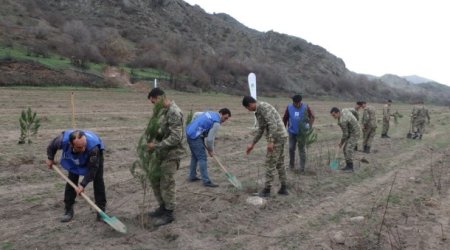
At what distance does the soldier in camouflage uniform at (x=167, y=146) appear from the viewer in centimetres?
619

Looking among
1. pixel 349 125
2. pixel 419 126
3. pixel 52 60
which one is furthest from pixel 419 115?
pixel 52 60

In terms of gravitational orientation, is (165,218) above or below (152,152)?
below

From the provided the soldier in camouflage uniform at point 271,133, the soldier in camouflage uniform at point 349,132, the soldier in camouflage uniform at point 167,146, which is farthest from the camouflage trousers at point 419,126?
the soldier in camouflage uniform at point 167,146

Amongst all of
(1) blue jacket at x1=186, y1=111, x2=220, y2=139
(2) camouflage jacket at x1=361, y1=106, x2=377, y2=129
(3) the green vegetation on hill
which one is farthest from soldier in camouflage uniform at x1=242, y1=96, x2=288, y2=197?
(3) the green vegetation on hill

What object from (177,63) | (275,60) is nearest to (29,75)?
(177,63)

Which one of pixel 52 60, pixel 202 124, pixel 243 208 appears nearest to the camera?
pixel 243 208

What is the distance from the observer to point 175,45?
57.9 meters

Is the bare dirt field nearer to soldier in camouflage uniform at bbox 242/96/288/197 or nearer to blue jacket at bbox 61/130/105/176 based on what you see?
soldier in camouflage uniform at bbox 242/96/288/197

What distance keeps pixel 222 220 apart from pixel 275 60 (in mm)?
75441

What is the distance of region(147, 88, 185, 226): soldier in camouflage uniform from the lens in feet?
20.3

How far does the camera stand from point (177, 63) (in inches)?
1865

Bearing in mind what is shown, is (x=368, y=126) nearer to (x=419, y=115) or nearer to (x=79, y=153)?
(x=419, y=115)

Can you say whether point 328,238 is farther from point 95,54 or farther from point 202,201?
point 95,54

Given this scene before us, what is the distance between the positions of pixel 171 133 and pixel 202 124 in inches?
83.2
